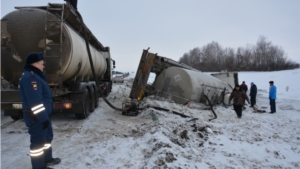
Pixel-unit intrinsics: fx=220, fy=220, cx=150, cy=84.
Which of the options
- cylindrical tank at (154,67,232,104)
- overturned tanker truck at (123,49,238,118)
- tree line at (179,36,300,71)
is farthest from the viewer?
tree line at (179,36,300,71)

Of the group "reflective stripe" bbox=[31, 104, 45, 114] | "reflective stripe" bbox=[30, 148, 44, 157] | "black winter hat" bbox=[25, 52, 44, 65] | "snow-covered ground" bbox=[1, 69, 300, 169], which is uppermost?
"black winter hat" bbox=[25, 52, 44, 65]

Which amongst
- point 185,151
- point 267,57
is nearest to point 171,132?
point 185,151

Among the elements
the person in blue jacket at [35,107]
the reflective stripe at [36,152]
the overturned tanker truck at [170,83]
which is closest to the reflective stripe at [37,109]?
the person in blue jacket at [35,107]

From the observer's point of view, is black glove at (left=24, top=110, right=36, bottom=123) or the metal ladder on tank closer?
black glove at (left=24, top=110, right=36, bottom=123)

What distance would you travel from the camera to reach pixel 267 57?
A: 68312 mm

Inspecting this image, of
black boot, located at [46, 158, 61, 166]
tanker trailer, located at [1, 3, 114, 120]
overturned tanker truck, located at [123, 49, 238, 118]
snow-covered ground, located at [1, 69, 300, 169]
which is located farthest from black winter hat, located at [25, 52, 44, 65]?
overturned tanker truck, located at [123, 49, 238, 118]

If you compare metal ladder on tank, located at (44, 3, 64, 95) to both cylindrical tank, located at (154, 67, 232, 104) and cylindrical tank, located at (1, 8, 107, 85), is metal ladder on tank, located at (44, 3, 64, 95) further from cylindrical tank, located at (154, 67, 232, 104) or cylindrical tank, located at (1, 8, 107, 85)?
cylindrical tank, located at (154, 67, 232, 104)

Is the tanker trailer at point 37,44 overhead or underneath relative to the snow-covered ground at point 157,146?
overhead

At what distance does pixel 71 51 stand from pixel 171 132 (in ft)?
11.7

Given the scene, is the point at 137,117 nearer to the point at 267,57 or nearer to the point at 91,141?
the point at 91,141

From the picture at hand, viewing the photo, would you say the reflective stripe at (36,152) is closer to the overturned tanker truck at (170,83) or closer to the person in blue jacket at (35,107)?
the person in blue jacket at (35,107)

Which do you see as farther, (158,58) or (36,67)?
(158,58)

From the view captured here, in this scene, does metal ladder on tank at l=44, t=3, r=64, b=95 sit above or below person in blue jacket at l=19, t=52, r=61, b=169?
above

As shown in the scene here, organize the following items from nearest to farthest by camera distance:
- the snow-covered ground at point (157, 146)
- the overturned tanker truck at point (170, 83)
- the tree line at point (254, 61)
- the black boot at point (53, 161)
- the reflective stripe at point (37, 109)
→ 1. the reflective stripe at point (37, 109)
2. the black boot at point (53, 161)
3. the snow-covered ground at point (157, 146)
4. the overturned tanker truck at point (170, 83)
5. the tree line at point (254, 61)
